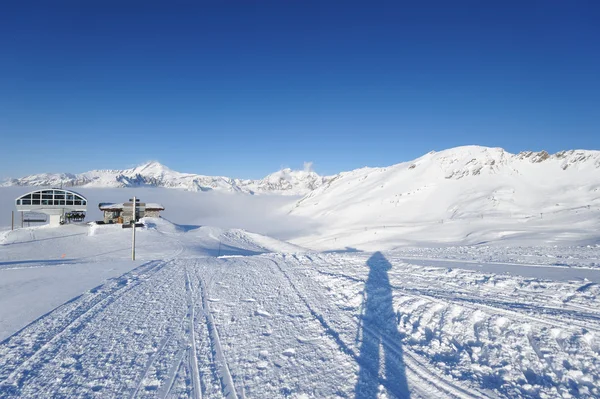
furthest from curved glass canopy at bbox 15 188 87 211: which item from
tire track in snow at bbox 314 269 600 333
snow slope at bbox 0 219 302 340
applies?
tire track in snow at bbox 314 269 600 333

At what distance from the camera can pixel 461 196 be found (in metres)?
86.1

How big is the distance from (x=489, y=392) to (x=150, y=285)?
31.2 feet

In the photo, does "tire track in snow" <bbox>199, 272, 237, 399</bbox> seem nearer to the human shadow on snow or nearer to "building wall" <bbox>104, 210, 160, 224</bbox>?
the human shadow on snow

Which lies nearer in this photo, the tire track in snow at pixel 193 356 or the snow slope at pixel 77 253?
the tire track in snow at pixel 193 356

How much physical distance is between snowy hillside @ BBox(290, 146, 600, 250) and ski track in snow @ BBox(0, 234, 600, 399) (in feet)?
100.0

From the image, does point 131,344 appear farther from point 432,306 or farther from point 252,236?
point 252,236

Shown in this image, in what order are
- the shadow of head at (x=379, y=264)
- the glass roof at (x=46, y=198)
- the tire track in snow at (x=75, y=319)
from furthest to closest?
the glass roof at (x=46, y=198) → the shadow of head at (x=379, y=264) → the tire track in snow at (x=75, y=319)

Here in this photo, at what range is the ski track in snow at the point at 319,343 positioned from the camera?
4383mm

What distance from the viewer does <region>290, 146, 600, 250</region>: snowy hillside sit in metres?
49.9

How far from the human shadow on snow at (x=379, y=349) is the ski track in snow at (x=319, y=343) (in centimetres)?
2

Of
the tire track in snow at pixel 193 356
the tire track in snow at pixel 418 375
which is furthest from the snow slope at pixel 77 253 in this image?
the tire track in snow at pixel 418 375

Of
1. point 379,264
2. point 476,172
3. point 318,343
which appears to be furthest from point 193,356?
point 476,172

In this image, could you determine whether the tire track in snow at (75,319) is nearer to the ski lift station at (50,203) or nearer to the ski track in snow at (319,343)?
the ski track in snow at (319,343)

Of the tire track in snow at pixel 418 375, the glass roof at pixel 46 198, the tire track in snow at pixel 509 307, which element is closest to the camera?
the tire track in snow at pixel 418 375
